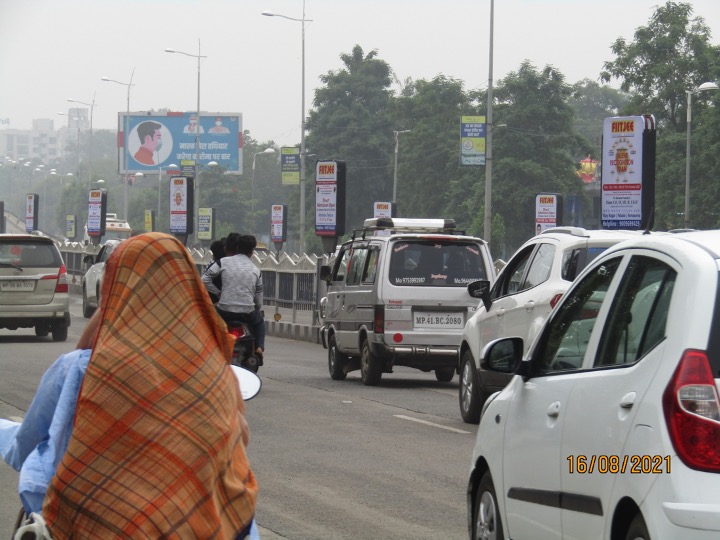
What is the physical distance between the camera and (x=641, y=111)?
62406 mm

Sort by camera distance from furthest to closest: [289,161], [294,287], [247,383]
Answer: [289,161]
[294,287]
[247,383]

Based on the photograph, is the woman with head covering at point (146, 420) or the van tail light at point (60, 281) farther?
the van tail light at point (60, 281)

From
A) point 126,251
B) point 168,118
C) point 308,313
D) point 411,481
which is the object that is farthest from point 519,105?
point 126,251

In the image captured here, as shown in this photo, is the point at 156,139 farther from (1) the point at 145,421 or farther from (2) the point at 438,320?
(1) the point at 145,421

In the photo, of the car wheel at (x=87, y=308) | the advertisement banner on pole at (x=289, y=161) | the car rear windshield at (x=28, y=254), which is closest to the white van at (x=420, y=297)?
the car rear windshield at (x=28, y=254)

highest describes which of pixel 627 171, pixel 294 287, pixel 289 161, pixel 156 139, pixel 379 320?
pixel 156 139

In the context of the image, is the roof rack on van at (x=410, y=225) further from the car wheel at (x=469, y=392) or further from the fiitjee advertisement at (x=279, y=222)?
the fiitjee advertisement at (x=279, y=222)

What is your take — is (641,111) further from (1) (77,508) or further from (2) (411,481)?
(1) (77,508)

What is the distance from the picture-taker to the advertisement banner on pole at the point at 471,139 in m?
48.9

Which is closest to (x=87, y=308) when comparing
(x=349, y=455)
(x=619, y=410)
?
(x=349, y=455)

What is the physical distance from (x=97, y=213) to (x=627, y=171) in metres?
36.9

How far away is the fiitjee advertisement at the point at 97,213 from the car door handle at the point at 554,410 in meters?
48.4

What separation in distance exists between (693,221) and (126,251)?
59.0m

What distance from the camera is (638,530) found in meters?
4.20
